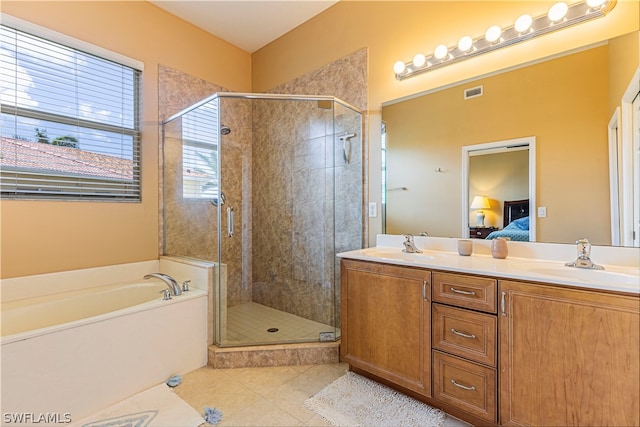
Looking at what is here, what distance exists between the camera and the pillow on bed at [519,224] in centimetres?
171

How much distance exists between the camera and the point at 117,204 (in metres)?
2.40

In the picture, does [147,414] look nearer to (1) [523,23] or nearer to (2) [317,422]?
(2) [317,422]

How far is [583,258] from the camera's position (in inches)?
57.3

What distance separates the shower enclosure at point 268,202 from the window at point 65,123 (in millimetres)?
356

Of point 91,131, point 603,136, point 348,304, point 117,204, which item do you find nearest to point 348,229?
point 348,304

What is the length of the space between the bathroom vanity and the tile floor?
0.29 meters

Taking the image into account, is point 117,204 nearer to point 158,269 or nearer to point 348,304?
point 158,269

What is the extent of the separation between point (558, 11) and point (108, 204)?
3279 mm

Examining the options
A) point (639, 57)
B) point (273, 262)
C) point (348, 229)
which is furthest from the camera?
point (273, 262)

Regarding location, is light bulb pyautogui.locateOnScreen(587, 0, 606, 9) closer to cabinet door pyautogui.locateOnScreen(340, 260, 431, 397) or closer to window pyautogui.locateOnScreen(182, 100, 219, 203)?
cabinet door pyautogui.locateOnScreen(340, 260, 431, 397)

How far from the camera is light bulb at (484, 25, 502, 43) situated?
1.77 m

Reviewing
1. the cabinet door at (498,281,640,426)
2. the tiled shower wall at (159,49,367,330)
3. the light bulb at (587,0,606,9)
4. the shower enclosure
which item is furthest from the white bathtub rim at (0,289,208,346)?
the light bulb at (587,0,606,9)

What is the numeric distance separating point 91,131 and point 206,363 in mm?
1984

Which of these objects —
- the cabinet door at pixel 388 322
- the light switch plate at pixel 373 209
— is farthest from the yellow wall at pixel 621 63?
the light switch plate at pixel 373 209
